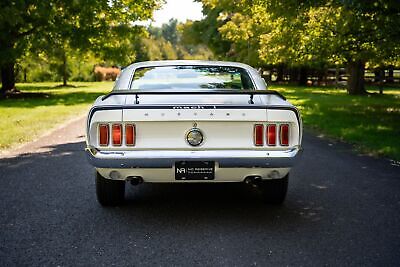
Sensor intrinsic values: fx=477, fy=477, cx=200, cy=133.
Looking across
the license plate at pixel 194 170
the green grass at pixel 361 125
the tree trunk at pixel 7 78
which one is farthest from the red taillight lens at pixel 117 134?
the tree trunk at pixel 7 78

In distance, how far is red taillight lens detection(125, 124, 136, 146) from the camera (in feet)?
13.9

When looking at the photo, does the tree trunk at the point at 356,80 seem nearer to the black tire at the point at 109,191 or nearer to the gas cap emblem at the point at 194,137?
the black tire at the point at 109,191

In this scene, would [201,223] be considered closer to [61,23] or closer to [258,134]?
[258,134]

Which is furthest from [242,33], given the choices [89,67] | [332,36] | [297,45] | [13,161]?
[89,67]

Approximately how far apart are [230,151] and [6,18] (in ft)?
57.4

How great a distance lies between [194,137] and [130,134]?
1.88ft

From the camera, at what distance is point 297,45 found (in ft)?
57.9

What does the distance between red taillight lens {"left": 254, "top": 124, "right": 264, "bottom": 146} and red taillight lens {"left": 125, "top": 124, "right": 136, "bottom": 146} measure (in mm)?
1089

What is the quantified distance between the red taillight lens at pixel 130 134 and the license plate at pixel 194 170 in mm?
452

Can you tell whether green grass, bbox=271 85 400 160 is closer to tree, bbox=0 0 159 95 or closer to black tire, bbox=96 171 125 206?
black tire, bbox=96 171 125 206

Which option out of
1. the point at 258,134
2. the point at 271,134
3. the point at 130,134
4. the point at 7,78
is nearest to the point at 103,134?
the point at 130,134

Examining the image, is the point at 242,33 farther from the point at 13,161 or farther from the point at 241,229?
the point at 241,229

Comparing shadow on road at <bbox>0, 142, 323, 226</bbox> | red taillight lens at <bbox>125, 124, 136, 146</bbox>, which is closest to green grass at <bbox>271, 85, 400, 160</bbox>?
shadow on road at <bbox>0, 142, 323, 226</bbox>

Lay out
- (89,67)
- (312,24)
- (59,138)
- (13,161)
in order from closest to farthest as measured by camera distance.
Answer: (13,161), (59,138), (312,24), (89,67)
